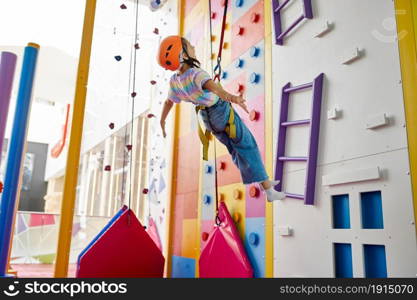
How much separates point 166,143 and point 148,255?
127cm

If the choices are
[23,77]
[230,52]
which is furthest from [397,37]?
[23,77]

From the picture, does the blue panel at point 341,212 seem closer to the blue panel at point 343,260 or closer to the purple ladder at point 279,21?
the blue panel at point 343,260

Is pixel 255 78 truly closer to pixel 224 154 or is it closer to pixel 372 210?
pixel 224 154

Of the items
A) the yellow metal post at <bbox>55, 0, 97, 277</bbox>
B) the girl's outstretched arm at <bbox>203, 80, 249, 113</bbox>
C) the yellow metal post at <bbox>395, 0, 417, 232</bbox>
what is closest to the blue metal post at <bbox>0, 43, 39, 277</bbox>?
the yellow metal post at <bbox>55, 0, 97, 277</bbox>

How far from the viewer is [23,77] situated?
243 cm

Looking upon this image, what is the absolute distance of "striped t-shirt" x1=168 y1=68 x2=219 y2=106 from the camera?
5.94 feet

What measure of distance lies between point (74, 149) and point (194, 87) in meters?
1.52

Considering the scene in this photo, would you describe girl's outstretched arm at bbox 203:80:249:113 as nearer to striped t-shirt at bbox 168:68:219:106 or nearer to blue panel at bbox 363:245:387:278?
striped t-shirt at bbox 168:68:219:106

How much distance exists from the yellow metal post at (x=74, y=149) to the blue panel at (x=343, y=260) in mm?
1999

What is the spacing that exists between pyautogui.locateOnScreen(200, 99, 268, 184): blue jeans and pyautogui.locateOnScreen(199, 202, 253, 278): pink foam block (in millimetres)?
633

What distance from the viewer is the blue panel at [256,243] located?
2.16 metres

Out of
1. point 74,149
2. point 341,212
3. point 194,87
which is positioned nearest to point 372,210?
point 341,212

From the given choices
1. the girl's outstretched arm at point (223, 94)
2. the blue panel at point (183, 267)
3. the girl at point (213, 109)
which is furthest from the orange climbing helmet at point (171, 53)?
the blue panel at point (183, 267)

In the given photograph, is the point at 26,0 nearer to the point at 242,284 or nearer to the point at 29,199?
the point at 242,284
